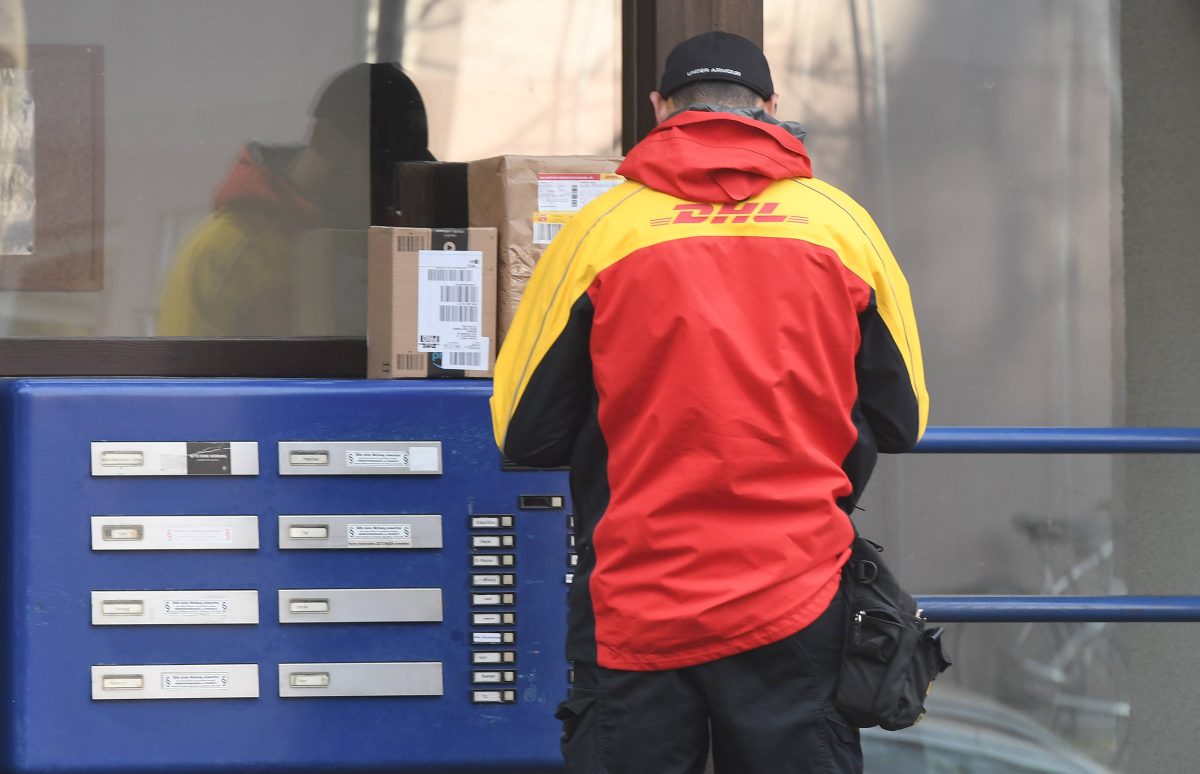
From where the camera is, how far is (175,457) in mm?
2738

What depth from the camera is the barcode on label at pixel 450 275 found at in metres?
2.87

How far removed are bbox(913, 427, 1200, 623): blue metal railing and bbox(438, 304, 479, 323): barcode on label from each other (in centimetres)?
102

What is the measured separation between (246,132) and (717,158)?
180 cm

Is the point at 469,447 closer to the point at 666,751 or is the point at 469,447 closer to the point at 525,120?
the point at 666,751

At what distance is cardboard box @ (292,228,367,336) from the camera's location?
3396mm

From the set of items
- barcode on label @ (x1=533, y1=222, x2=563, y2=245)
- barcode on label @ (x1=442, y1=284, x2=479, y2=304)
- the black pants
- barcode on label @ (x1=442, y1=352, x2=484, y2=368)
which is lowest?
the black pants

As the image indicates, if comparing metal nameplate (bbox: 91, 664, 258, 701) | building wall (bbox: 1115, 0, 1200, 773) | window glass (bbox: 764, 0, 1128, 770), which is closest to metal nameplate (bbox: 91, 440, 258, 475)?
metal nameplate (bbox: 91, 664, 258, 701)

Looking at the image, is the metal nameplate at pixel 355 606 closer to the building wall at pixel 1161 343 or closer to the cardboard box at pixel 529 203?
the cardboard box at pixel 529 203

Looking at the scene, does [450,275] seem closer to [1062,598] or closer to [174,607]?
[174,607]

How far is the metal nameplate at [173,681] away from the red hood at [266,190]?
121cm

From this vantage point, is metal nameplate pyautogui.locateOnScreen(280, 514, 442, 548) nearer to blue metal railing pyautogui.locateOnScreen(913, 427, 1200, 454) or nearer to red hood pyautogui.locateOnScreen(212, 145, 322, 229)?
red hood pyautogui.locateOnScreen(212, 145, 322, 229)

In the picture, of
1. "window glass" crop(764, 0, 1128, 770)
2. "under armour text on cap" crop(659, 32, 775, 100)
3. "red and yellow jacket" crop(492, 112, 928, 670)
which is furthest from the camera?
"window glass" crop(764, 0, 1128, 770)

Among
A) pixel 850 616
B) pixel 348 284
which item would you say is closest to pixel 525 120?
pixel 348 284

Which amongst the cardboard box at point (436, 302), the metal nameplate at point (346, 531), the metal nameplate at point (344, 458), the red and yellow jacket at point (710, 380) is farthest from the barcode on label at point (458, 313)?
the red and yellow jacket at point (710, 380)
